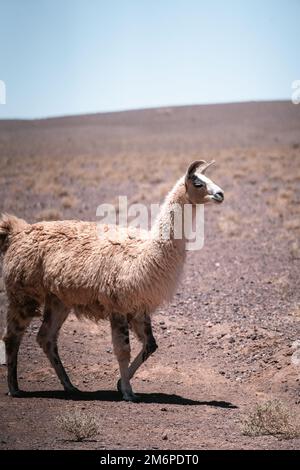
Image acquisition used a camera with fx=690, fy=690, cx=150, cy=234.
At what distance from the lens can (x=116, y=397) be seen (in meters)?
7.43

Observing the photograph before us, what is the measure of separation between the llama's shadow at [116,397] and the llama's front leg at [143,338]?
0.31 meters

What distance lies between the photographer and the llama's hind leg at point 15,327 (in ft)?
25.2

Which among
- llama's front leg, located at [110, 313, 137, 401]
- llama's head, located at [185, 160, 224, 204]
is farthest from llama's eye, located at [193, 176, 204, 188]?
llama's front leg, located at [110, 313, 137, 401]

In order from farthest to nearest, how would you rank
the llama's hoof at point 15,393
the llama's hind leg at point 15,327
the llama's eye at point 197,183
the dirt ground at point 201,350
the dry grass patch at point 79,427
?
the llama's hind leg at point 15,327
the llama's hoof at point 15,393
the llama's eye at point 197,183
the dirt ground at point 201,350
the dry grass patch at point 79,427

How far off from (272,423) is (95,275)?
8.05 ft

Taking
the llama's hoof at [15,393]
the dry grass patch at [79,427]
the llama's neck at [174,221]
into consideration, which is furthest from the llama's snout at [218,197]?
the llama's hoof at [15,393]

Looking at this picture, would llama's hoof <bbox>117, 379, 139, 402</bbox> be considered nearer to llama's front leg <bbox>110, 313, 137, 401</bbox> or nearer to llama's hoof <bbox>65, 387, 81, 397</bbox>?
llama's front leg <bbox>110, 313, 137, 401</bbox>

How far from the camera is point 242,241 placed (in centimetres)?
1647

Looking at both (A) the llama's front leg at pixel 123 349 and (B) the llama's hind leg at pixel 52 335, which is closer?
(A) the llama's front leg at pixel 123 349

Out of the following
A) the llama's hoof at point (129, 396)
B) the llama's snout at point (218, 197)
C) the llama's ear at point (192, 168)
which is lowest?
the llama's hoof at point (129, 396)

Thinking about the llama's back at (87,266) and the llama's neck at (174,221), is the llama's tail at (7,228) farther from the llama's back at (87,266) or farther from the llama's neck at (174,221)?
the llama's neck at (174,221)

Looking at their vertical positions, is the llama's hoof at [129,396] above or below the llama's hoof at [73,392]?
above

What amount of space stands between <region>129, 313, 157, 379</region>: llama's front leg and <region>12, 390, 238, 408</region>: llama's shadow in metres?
0.31

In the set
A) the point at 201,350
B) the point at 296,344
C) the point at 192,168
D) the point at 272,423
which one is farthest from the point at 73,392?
the point at 192,168
